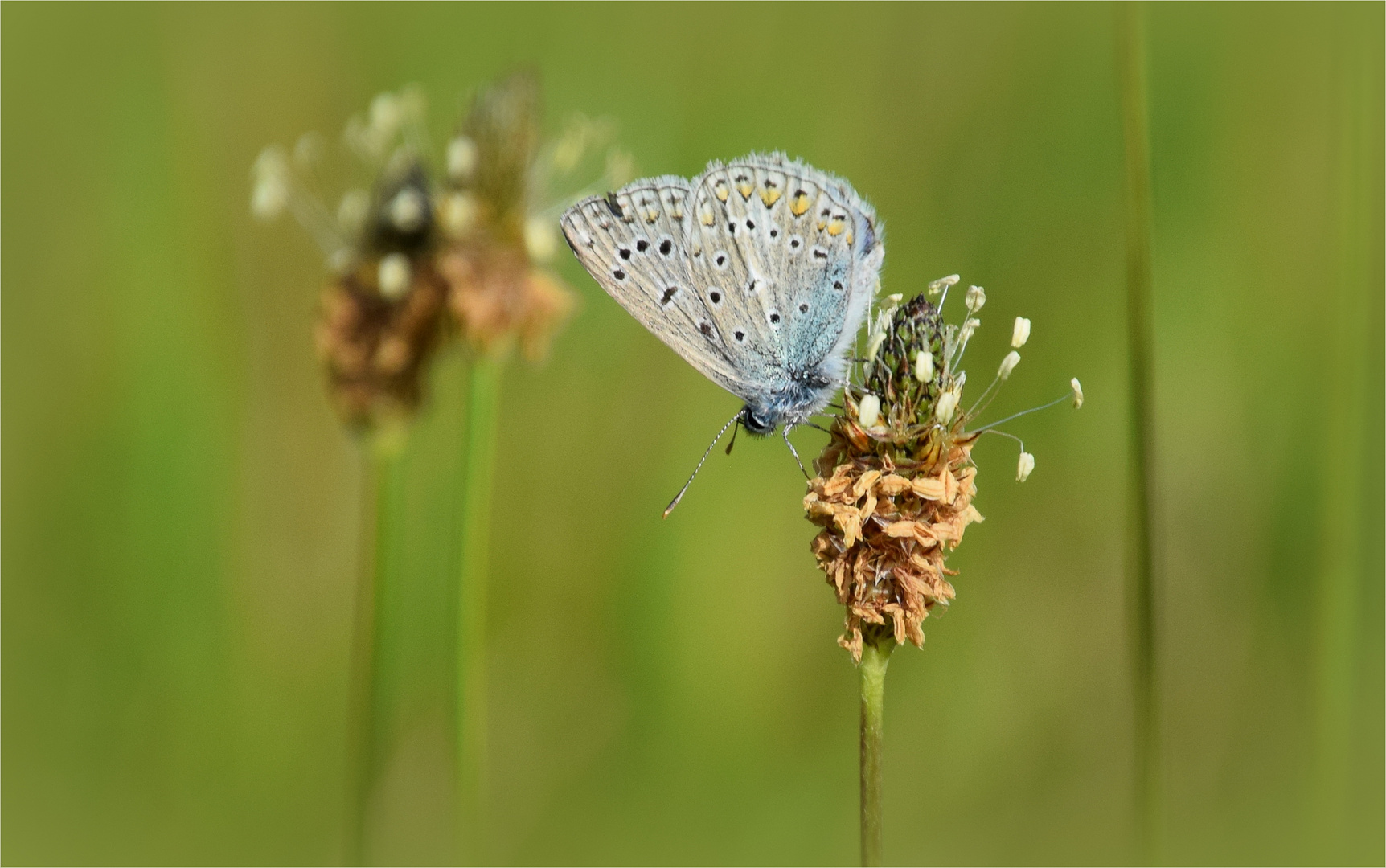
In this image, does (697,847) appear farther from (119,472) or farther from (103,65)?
(103,65)

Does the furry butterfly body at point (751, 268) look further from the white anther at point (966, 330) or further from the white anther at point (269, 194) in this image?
the white anther at point (269, 194)

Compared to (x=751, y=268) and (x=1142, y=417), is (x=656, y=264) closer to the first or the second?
(x=751, y=268)

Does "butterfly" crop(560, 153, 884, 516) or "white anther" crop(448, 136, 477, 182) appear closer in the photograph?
"butterfly" crop(560, 153, 884, 516)

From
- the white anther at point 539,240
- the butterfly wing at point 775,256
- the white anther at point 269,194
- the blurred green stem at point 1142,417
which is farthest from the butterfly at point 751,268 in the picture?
the white anther at point 269,194

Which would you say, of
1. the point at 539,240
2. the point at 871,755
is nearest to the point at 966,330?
the point at 871,755

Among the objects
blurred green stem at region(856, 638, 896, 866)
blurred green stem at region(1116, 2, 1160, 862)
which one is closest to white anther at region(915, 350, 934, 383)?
blurred green stem at region(1116, 2, 1160, 862)

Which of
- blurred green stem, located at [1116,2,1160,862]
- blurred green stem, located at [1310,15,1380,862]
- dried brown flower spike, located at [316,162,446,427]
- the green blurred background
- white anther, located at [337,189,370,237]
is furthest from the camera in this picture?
the green blurred background

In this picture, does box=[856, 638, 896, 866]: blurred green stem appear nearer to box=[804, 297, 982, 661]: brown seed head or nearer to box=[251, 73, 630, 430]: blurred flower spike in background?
box=[804, 297, 982, 661]: brown seed head
